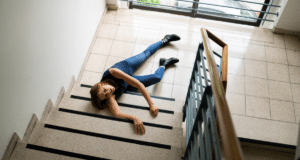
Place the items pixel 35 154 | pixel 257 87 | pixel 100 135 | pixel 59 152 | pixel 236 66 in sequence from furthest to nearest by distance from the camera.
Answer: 1. pixel 236 66
2. pixel 257 87
3. pixel 100 135
4. pixel 59 152
5. pixel 35 154

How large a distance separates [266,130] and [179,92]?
114 centimetres

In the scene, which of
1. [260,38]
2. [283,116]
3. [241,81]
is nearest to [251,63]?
[241,81]

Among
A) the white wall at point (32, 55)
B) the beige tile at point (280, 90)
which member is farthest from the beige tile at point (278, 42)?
the white wall at point (32, 55)

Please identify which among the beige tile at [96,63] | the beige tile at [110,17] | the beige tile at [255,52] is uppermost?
the beige tile at [255,52]

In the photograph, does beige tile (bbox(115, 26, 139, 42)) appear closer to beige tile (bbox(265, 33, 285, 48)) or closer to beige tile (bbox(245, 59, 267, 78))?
beige tile (bbox(245, 59, 267, 78))

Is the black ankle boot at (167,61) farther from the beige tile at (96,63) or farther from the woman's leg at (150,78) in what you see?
the beige tile at (96,63)

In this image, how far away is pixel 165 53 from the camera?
3.42m

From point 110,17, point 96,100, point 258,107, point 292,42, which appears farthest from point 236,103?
point 110,17

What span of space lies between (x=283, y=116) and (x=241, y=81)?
2.22 feet

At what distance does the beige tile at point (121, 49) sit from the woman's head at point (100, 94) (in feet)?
3.63

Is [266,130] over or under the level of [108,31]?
under

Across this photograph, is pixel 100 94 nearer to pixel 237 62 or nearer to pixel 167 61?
pixel 167 61

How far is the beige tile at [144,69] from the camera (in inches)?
124

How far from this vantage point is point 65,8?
2.38 meters
